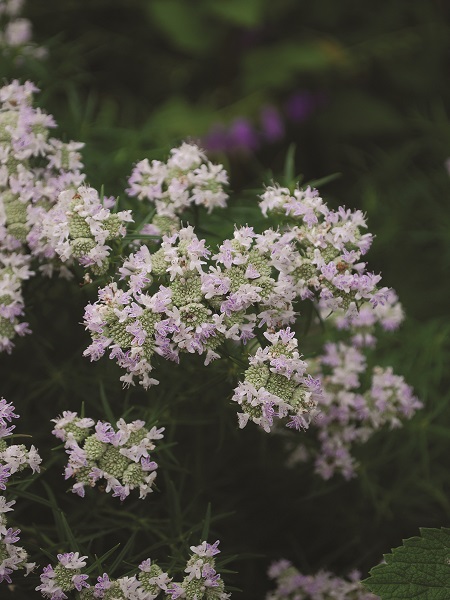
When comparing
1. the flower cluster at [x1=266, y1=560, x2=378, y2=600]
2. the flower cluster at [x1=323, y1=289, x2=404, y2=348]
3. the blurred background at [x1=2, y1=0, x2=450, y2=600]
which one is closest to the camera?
the flower cluster at [x1=266, y1=560, x2=378, y2=600]

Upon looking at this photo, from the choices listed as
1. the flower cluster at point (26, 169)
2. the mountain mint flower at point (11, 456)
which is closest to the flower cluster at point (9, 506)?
the mountain mint flower at point (11, 456)

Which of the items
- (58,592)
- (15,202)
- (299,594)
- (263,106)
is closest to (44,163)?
(15,202)

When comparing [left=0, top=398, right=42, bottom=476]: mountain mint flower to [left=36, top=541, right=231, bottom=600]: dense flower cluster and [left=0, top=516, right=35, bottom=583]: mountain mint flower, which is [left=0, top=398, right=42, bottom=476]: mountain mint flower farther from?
[left=36, top=541, right=231, bottom=600]: dense flower cluster

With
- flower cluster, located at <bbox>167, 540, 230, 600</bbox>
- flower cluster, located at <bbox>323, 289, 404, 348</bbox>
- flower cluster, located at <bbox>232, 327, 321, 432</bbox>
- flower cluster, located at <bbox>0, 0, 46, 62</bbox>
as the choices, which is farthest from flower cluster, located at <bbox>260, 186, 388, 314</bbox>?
flower cluster, located at <bbox>0, 0, 46, 62</bbox>

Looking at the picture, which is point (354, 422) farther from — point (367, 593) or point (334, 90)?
point (334, 90)

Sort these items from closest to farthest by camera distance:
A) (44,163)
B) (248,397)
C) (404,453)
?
1. (248,397)
2. (44,163)
3. (404,453)

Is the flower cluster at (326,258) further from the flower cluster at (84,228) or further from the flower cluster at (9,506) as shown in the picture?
the flower cluster at (9,506)

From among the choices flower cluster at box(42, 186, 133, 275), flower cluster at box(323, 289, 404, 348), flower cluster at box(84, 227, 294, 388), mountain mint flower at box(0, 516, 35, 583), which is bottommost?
mountain mint flower at box(0, 516, 35, 583)
